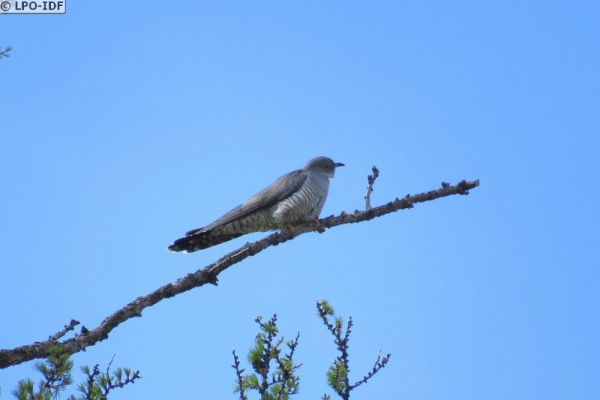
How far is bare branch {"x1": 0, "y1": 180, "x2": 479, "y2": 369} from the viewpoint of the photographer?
360cm

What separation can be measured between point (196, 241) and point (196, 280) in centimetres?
248

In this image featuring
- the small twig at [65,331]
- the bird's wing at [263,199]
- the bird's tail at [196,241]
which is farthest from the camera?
the bird's wing at [263,199]

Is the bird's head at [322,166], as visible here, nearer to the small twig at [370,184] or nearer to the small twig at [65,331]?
the small twig at [370,184]

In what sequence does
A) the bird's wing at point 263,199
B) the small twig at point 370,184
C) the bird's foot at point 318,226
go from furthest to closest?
the bird's wing at point 263,199 → the bird's foot at point 318,226 → the small twig at point 370,184

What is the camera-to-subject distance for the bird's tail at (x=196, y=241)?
6.60m

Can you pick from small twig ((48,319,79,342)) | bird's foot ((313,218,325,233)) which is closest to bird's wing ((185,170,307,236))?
bird's foot ((313,218,325,233))

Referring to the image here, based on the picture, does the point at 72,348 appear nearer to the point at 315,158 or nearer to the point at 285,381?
the point at 285,381

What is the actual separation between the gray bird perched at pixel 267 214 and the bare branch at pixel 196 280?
1.11 metres

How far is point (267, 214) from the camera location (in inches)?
270

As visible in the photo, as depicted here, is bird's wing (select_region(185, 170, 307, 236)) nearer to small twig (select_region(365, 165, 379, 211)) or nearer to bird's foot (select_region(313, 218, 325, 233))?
bird's foot (select_region(313, 218, 325, 233))

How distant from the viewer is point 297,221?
6707 mm

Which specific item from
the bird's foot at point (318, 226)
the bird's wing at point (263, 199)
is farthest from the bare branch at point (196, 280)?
the bird's wing at point (263, 199)

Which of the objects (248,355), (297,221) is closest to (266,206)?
(297,221)

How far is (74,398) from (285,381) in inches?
43.9
